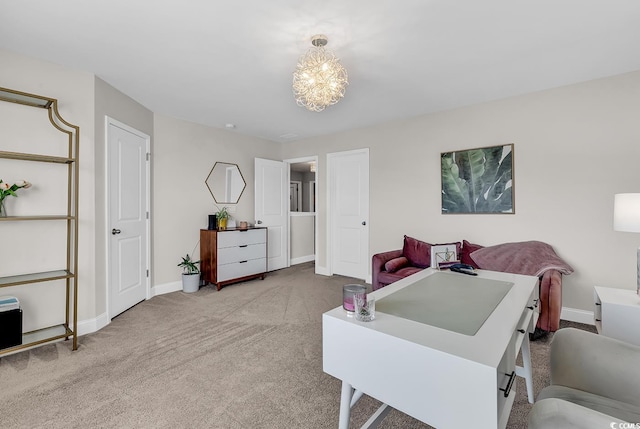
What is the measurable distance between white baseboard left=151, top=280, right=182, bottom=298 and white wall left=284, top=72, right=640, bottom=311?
343 cm

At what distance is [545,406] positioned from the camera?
0.90m

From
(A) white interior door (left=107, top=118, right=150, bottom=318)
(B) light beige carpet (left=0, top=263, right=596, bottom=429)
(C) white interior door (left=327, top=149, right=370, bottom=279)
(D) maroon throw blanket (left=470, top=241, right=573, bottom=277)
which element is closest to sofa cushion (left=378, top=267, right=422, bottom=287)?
(D) maroon throw blanket (left=470, top=241, right=573, bottom=277)

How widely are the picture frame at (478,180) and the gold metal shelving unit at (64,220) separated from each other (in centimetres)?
402

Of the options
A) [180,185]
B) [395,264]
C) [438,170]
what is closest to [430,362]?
[395,264]

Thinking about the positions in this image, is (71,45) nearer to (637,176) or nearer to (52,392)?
(52,392)

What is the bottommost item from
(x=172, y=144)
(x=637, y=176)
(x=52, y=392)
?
(x=52, y=392)

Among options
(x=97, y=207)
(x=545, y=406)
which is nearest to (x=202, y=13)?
(x=97, y=207)

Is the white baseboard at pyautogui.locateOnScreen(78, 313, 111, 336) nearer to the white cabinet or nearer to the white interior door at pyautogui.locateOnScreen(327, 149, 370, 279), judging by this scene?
the white interior door at pyautogui.locateOnScreen(327, 149, 370, 279)

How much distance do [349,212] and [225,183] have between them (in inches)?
84.0

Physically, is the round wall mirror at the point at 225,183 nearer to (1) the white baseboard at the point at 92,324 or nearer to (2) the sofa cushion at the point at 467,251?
(1) the white baseboard at the point at 92,324

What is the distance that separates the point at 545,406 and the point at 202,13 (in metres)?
2.65

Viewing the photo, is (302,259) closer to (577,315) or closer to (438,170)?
(438,170)

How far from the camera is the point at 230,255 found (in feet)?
14.2

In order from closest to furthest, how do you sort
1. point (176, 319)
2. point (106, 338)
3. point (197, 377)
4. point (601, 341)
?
point (601, 341) → point (197, 377) → point (106, 338) → point (176, 319)
